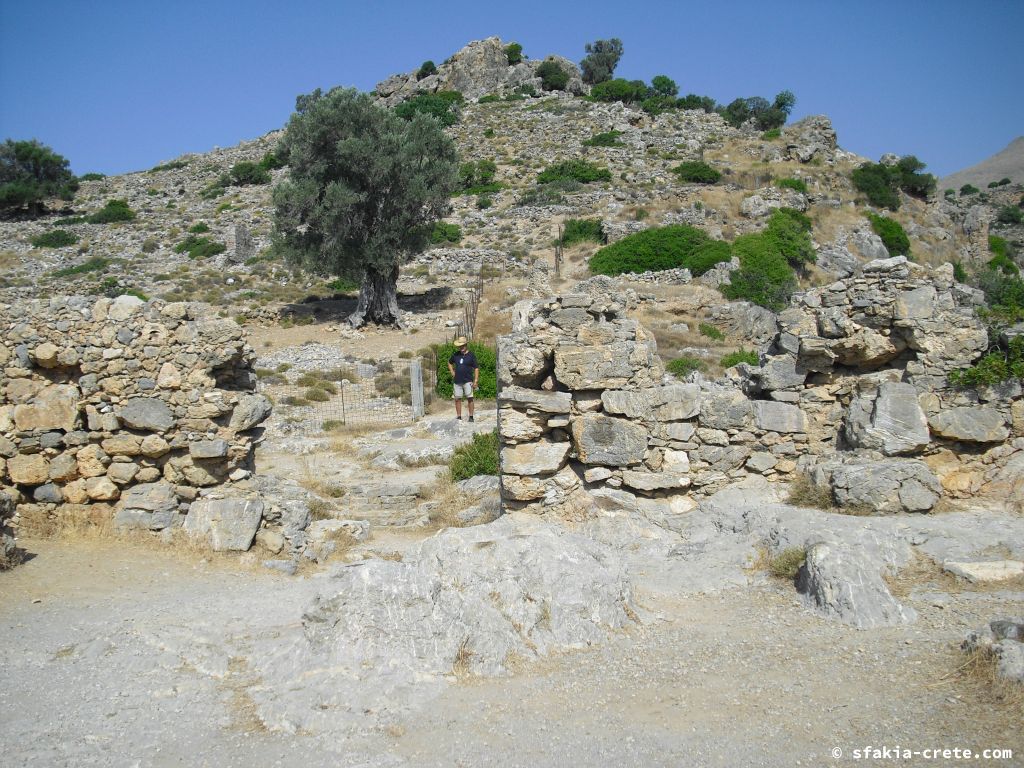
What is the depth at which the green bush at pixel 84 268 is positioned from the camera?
116ft

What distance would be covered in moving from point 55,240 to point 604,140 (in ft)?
124

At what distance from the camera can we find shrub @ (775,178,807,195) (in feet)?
129

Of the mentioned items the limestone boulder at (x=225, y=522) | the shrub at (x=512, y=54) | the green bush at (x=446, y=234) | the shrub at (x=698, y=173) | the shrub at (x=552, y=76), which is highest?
the shrub at (x=512, y=54)

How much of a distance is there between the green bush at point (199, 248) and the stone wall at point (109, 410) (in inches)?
1310

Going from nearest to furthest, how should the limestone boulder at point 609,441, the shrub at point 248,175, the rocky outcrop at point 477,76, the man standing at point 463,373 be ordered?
the limestone boulder at point 609,441 → the man standing at point 463,373 → the shrub at point 248,175 → the rocky outcrop at point 477,76

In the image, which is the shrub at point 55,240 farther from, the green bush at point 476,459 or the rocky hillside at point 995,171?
the rocky hillside at point 995,171

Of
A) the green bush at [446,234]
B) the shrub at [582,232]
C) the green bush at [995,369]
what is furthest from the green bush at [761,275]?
→ the green bush at [995,369]

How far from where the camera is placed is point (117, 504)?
830cm

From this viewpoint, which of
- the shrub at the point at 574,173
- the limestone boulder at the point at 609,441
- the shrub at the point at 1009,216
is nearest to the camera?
the limestone boulder at the point at 609,441

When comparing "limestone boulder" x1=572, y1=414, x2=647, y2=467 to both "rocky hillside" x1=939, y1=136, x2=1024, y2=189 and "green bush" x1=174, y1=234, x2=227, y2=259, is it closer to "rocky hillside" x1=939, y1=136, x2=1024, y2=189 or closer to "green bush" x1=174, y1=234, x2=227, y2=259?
"green bush" x1=174, y1=234, x2=227, y2=259

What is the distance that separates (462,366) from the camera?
14648 millimetres

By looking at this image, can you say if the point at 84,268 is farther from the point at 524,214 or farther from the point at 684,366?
the point at 684,366

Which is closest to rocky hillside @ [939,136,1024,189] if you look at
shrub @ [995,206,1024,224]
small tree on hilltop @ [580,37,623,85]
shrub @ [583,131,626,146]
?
shrub @ [995,206,1024,224]

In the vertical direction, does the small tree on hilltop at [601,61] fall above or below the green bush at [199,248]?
above
